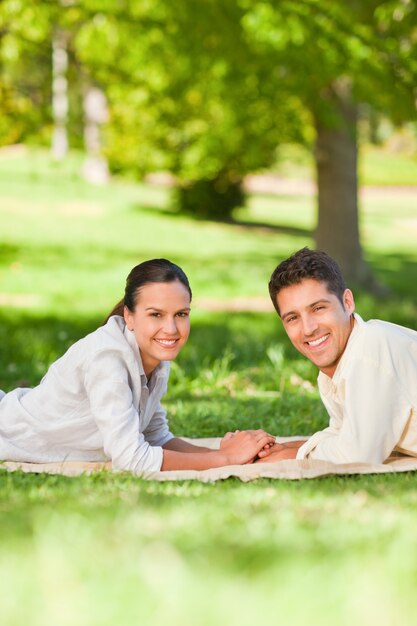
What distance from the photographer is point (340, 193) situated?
15.0 metres

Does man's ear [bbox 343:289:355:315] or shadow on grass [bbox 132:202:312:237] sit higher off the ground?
shadow on grass [bbox 132:202:312:237]

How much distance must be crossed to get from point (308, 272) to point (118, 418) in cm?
104

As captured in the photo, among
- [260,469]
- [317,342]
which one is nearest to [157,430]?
[260,469]

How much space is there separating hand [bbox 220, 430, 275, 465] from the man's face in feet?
1.73

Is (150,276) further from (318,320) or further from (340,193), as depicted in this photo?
(340,193)

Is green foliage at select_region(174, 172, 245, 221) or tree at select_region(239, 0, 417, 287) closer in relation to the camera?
tree at select_region(239, 0, 417, 287)

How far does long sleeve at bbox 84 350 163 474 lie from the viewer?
4.20 meters

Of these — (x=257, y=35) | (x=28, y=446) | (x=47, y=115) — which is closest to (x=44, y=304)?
(x=47, y=115)

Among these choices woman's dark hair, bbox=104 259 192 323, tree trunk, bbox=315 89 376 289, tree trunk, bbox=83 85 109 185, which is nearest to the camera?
woman's dark hair, bbox=104 259 192 323

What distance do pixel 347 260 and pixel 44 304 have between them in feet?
17.0

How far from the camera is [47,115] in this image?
1409cm

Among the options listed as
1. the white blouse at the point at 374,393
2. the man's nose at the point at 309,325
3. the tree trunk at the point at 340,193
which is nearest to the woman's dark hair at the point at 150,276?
the man's nose at the point at 309,325

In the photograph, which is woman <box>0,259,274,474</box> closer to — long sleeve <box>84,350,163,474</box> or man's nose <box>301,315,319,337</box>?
long sleeve <box>84,350,163,474</box>

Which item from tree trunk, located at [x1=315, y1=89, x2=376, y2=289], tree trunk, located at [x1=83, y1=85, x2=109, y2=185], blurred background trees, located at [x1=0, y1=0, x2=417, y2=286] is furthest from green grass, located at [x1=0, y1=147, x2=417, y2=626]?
tree trunk, located at [x1=83, y1=85, x2=109, y2=185]
